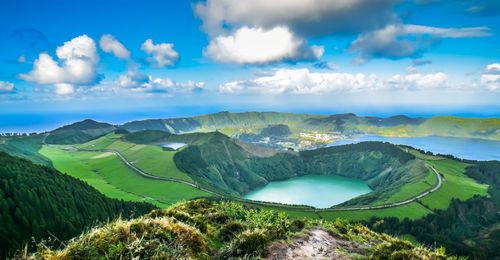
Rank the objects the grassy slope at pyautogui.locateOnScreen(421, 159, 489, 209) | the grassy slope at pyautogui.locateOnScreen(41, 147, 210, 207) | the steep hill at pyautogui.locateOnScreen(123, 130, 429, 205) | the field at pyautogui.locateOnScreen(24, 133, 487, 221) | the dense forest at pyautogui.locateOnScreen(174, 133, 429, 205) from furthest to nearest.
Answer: the steep hill at pyautogui.locateOnScreen(123, 130, 429, 205) < the dense forest at pyautogui.locateOnScreen(174, 133, 429, 205) < the grassy slope at pyautogui.locateOnScreen(421, 159, 489, 209) < the grassy slope at pyautogui.locateOnScreen(41, 147, 210, 207) < the field at pyautogui.locateOnScreen(24, 133, 487, 221)

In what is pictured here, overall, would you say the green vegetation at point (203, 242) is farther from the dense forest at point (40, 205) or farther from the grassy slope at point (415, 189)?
the grassy slope at point (415, 189)

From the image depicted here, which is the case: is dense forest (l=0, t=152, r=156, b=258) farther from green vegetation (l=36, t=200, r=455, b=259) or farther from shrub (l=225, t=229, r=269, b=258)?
shrub (l=225, t=229, r=269, b=258)

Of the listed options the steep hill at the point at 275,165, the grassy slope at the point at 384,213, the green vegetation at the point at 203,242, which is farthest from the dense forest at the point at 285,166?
the green vegetation at the point at 203,242

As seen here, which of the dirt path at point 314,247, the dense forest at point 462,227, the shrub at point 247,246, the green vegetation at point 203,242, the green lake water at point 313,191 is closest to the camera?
the green vegetation at point 203,242

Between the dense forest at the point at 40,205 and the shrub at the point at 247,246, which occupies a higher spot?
the shrub at the point at 247,246

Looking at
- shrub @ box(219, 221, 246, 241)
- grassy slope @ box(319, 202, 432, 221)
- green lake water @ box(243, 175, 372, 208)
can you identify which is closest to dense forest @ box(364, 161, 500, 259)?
grassy slope @ box(319, 202, 432, 221)
